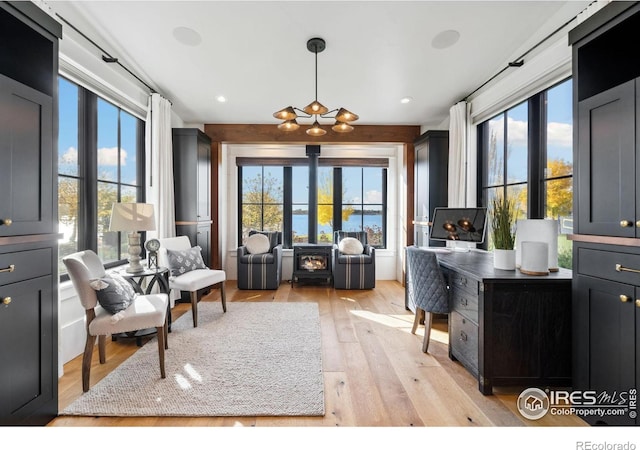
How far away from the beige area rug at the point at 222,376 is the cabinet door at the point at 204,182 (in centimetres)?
176

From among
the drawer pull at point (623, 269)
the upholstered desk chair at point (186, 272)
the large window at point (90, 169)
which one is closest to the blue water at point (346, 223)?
the upholstered desk chair at point (186, 272)

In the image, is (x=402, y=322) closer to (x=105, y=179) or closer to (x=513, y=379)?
(x=513, y=379)

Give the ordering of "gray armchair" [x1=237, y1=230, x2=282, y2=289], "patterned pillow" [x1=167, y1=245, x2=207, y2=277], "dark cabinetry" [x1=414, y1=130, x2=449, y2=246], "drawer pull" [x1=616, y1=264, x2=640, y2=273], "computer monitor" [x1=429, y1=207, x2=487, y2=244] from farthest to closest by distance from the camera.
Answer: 1. "gray armchair" [x1=237, y1=230, x2=282, y2=289]
2. "dark cabinetry" [x1=414, y1=130, x2=449, y2=246]
3. "patterned pillow" [x1=167, y1=245, x2=207, y2=277]
4. "computer monitor" [x1=429, y1=207, x2=487, y2=244]
5. "drawer pull" [x1=616, y1=264, x2=640, y2=273]

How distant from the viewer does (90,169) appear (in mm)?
2723

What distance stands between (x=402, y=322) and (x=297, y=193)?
3.20 m

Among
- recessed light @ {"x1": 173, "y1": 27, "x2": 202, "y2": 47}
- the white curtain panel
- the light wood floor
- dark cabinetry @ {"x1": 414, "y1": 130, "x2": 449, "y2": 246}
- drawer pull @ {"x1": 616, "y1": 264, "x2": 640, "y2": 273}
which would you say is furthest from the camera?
dark cabinetry @ {"x1": 414, "y1": 130, "x2": 449, "y2": 246}

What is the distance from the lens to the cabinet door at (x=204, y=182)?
4152mm

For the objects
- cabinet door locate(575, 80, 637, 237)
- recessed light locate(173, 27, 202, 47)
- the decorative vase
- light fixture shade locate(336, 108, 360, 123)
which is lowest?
the decorative vase

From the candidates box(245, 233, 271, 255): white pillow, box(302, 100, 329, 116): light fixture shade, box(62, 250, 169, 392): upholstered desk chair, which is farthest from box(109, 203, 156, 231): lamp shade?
box(245, 233, 271, 255): white pillow

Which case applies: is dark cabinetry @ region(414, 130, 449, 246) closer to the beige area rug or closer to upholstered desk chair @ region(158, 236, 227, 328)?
the beige area rug

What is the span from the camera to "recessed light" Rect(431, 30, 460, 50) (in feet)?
7.77

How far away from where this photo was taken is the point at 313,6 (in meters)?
2.09

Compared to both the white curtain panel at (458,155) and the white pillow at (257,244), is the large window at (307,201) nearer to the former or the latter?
the white pillow at (257,244)

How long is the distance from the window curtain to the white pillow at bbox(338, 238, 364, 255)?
2.60 metres
